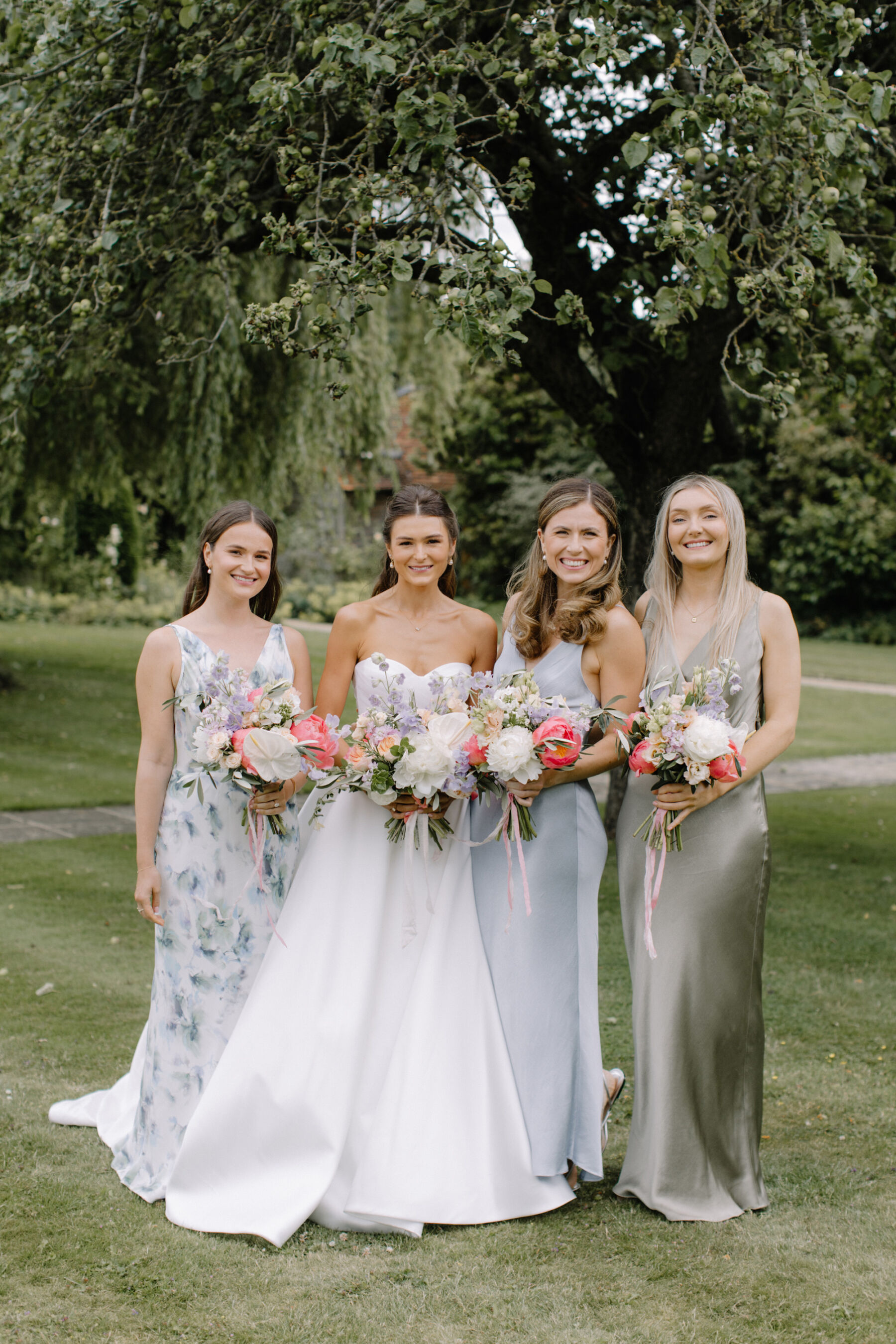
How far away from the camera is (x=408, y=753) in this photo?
3506 millimetres

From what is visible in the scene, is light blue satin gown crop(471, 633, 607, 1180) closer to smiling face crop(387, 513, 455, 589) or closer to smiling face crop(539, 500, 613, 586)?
smiling face crop(539, 500, 613, 586)

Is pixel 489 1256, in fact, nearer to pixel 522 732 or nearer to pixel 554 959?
pixel 554 959

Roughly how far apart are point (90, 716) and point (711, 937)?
11.4 metres

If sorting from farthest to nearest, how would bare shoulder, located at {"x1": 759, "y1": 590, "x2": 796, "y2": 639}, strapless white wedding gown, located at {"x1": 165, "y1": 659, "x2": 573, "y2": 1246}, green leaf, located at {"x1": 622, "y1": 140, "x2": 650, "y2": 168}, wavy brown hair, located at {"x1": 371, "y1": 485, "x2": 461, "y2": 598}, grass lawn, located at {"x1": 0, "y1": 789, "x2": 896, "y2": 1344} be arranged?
green leaf, located at {"x1": 622, "y1": 140, "x2": 650, "y2": 168}
wavy brown hair, located at {"x1": 371, "y1": 485, "x2": 461, "y2": 598}
bare shoulder, located at {"x1": 759, "y1": 590, "x2": 796, "y2": 639}
strapless white wedding gown, located at {"x1": 165, "y1": 659, "x2": 573, "y2": 1246}
grass lawn, located at {"x1": 0, "y1": 789, "x2": 896, "y2": 1344}

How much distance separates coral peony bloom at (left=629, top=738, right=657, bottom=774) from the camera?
337 centimetres

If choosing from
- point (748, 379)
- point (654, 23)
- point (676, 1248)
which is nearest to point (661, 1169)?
point (676, 1248)

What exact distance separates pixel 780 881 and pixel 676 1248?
5.05 m

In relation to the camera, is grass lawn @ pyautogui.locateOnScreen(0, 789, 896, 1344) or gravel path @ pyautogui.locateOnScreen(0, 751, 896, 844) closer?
grass lawn @ pyautogui.locateOnScreen(0, 789, 896, 1344)

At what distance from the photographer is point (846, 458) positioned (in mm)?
26000

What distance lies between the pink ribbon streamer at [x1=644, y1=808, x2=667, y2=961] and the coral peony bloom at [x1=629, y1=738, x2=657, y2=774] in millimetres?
249

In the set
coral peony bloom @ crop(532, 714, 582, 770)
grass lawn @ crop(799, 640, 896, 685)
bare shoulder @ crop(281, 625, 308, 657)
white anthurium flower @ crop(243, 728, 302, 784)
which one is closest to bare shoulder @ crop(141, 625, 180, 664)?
bare shoulder @ crop(281, 625, 308, 657)

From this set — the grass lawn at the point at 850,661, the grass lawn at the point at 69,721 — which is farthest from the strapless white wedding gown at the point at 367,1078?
the grass lawn at the point at 850,661

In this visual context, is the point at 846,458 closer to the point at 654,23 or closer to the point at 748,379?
the point at 748,379

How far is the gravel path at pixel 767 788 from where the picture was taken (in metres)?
8.94
